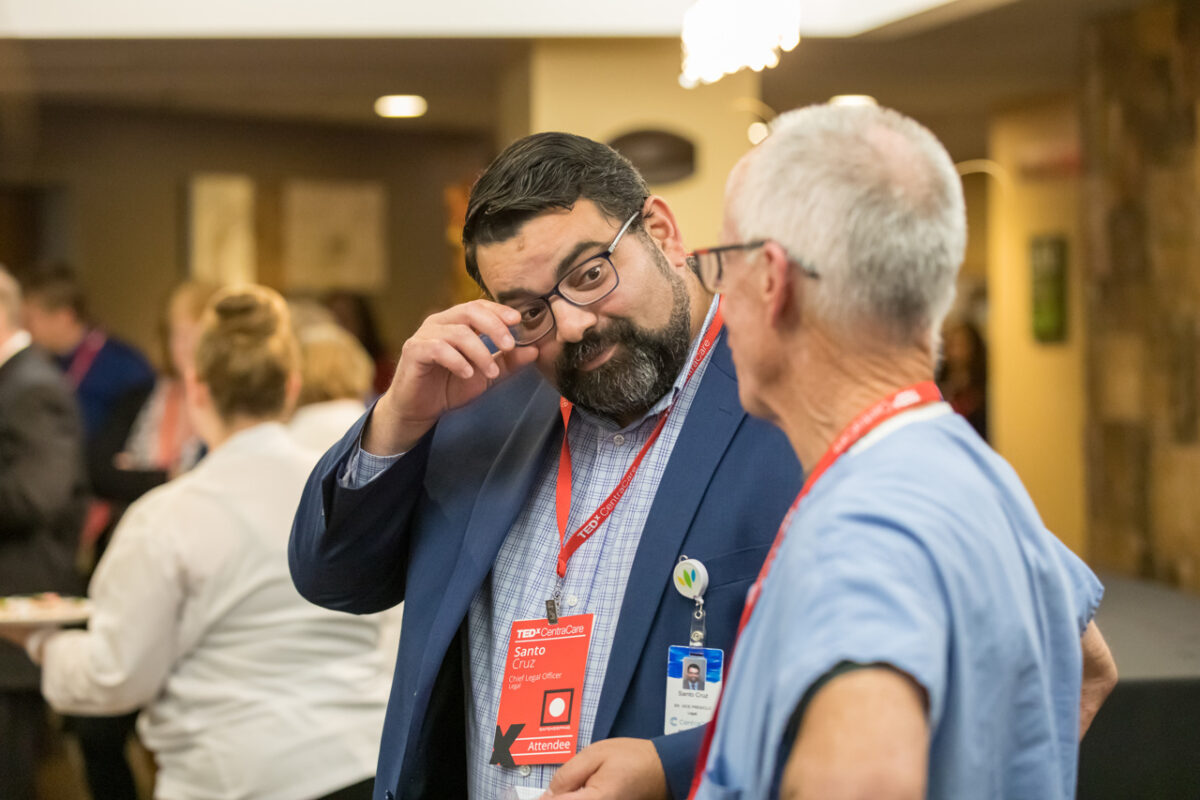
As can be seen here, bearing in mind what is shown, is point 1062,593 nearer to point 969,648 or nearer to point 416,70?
point 969,648

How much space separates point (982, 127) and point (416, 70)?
4898mm

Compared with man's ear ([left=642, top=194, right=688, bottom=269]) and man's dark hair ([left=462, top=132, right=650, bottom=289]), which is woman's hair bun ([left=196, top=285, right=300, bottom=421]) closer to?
man's dark hair ([left=462, top=132, right=650, bottom=289])

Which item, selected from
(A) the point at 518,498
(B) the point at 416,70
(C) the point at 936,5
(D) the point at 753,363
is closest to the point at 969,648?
(D) the point at 753,363

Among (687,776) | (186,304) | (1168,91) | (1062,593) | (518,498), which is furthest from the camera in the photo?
(1168,91)

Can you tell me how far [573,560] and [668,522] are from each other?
178mm

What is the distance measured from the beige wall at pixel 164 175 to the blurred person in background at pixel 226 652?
605 cm

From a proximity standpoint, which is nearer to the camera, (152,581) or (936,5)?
(152,581)

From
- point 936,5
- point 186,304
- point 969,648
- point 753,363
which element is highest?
point 936,5

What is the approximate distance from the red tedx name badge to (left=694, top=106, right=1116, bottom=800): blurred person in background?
1.43 feet

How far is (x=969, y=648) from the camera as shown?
0.87m

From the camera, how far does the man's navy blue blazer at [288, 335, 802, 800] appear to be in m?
1.32

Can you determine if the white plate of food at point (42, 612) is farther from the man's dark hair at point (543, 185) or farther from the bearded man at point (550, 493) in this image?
the man's dark hair at point (543, 185)

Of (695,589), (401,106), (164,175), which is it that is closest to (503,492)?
(695,589)

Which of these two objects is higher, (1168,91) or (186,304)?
(1168,91)
